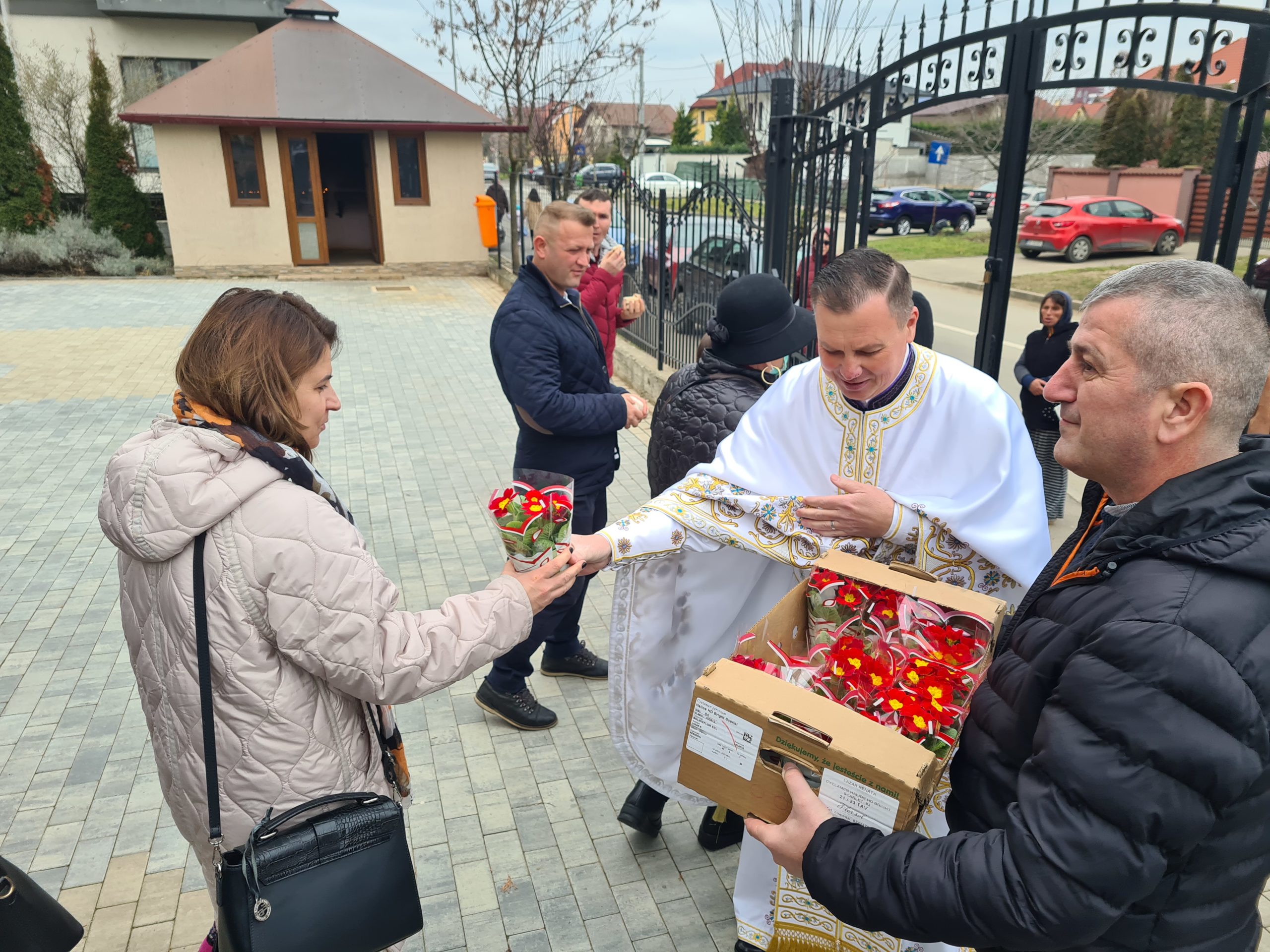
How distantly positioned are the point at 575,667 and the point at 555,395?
58.2 inches

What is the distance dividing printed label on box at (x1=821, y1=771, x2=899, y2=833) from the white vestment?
671 mm

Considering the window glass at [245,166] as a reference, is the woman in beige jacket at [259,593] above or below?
below

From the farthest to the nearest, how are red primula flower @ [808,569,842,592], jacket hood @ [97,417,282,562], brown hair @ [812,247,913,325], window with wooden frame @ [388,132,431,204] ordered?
window with wooden frame @ [388,132,431,204] → brown hair @ [812,247,913,325] → red primula flower @ [808,569,842,592] → jacket hood @ [97,417,282,562]

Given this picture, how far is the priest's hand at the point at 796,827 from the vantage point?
162 centimetres

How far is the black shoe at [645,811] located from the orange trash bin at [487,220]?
54.8 feet

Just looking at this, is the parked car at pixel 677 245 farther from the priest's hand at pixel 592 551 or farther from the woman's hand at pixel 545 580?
the woman's hand at pixel 545 580

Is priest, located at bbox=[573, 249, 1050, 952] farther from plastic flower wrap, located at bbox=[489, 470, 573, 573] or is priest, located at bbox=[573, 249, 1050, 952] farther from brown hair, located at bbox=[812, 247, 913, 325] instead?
plastic flower wrap, located at bbox=[489, 470, 573, 573]

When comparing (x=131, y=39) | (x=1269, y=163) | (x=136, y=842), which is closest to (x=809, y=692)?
(x=136, y=842)

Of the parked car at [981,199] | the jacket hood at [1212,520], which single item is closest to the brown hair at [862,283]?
the jacket hood at [1212,520]

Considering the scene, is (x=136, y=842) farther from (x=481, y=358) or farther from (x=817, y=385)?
(x=481, y=358)

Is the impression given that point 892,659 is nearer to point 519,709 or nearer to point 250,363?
point 250,363

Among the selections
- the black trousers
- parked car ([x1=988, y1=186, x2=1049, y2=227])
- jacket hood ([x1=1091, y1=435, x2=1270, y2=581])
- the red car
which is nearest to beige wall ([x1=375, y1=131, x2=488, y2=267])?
parked car ([x1=988, y1=186, x2=1049, y2=227])

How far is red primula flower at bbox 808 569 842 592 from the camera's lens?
2297 mm

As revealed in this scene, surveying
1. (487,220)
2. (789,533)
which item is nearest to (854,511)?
(789,533)
